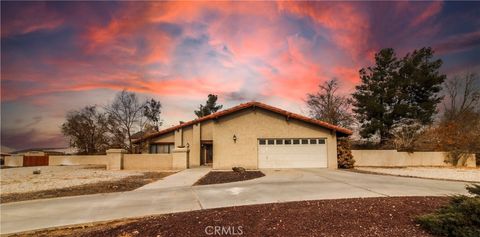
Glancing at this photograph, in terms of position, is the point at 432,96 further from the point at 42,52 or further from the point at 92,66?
the point at 42,52

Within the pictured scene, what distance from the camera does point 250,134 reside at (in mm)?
21750

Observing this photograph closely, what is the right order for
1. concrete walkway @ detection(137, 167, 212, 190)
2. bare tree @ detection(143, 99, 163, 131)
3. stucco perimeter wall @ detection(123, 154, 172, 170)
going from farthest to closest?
bare tree @ detection(143, 99, 163, 131) < stucco perimeter wall @ detection(123, 154, 172, 170) < concrete walkway @ detection(137, 167, 212, 190)

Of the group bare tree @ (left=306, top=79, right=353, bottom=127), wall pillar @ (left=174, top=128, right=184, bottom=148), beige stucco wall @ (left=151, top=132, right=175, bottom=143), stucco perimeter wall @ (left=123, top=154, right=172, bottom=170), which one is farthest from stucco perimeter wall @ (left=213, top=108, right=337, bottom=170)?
bare tree @ (left=306, top=79, right=353, bottom=127)

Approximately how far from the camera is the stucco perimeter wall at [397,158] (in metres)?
25.5

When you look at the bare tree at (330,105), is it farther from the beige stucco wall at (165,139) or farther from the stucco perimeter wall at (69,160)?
the stucco perimeter wall at (69,160)

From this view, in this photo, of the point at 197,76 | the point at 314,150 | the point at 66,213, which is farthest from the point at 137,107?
the point at 66,213

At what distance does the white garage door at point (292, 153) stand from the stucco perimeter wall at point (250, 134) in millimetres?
357

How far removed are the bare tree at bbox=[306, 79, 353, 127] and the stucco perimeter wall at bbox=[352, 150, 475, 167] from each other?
13.5 meters

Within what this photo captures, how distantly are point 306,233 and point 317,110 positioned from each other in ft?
127

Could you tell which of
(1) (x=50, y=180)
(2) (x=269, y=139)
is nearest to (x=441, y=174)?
(2) (x=269, y=139)

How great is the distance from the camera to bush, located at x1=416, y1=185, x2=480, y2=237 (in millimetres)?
5312

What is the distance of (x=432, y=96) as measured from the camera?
1372 inches

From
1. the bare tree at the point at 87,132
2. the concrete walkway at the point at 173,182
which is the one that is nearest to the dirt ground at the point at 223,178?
the concrete walkway at the point at 173,182

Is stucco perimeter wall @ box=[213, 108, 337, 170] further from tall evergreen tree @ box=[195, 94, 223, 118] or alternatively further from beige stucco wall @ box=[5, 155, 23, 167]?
tall evergreen tree @ box=[195, 94, 223, 118]
